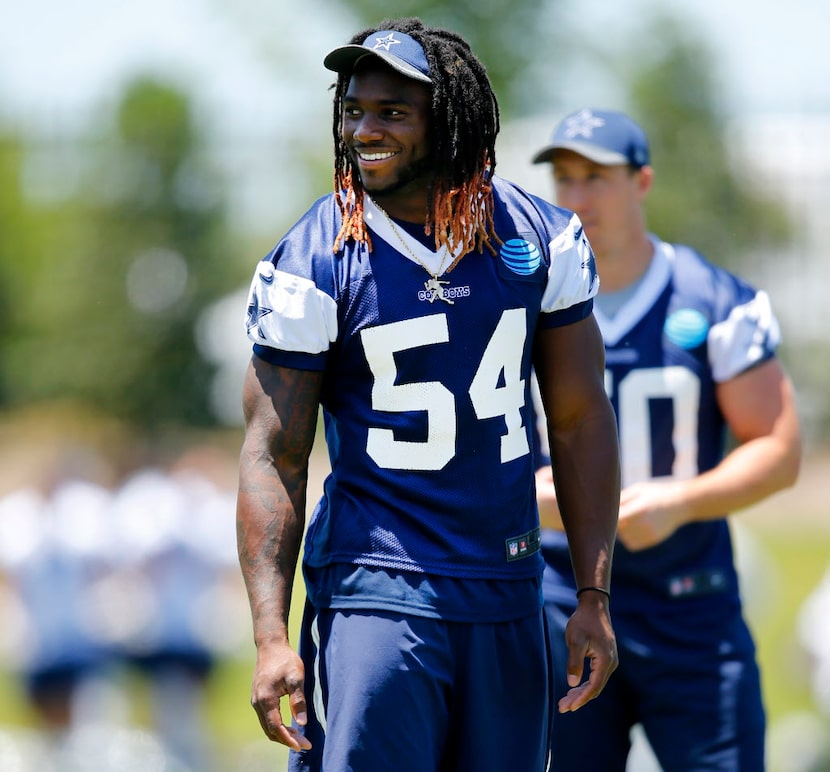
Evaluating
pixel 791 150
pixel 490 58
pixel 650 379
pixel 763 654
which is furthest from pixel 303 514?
pixel 791 150

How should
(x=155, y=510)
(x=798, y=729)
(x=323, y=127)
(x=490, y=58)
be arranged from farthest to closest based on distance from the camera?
(x=323, y=127), (x=490, y=58), (x=155, y=510), (x=798, y=729)

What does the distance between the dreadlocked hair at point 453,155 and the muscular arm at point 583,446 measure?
31cm

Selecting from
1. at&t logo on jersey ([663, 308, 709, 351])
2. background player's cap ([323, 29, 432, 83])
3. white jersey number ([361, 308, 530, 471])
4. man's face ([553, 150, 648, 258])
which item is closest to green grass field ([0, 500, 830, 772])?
at&t logo on jersey ([663, 308, 709, 351])

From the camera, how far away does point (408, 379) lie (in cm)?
288

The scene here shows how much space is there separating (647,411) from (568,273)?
40.1 inches

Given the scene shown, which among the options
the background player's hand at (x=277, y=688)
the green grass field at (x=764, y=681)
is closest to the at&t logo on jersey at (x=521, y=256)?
the background player's hand at (x=277, y=688)

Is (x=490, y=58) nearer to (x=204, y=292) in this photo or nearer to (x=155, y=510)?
(x=155, y=510)

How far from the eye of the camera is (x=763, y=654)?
414 inches

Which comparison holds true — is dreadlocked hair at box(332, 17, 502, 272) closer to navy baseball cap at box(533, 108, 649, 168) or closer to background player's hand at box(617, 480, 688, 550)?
background player's hand at box(617, 480, 688, 550)

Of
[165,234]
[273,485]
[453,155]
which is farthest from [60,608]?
[165,234]

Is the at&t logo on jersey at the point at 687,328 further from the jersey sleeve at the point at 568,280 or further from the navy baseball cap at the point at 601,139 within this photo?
the jersey sleeve at the point at 568,280

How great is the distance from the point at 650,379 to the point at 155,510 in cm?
527

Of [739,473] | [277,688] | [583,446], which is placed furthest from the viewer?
[739,473]

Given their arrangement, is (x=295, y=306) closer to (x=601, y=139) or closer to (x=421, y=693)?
(x=421, y=693)
